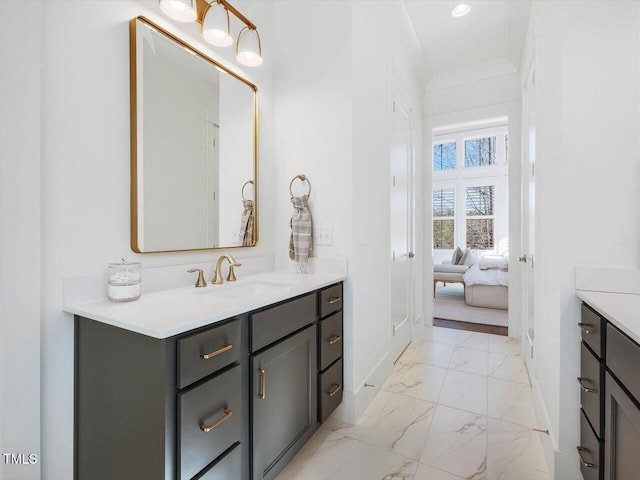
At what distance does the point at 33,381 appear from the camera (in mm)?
1057

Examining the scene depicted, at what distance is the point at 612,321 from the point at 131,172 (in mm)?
1871

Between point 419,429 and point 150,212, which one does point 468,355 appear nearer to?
point 419,429

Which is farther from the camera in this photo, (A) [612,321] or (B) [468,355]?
(B) [468,355]

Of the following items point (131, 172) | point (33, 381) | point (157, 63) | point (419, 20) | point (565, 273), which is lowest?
point (33, 381)

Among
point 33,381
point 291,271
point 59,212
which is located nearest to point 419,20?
point 291,271

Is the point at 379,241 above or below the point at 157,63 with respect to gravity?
below

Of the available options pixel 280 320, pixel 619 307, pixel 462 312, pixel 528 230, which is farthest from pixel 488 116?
pixel 280 320

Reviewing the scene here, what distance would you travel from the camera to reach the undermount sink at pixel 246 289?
5.02ft

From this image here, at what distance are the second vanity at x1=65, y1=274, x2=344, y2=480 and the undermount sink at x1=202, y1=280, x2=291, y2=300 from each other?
0.18 ft

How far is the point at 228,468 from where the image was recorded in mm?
1097

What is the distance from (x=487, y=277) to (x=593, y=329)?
3.66 metres

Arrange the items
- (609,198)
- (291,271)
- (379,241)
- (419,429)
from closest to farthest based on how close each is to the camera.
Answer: (609,198) → (419,429) → (291,271) → (379,241)

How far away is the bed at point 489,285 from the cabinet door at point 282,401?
3.84 metres

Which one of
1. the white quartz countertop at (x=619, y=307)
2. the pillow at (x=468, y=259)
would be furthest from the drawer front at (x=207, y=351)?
the pillow at (x=468, y=259)
